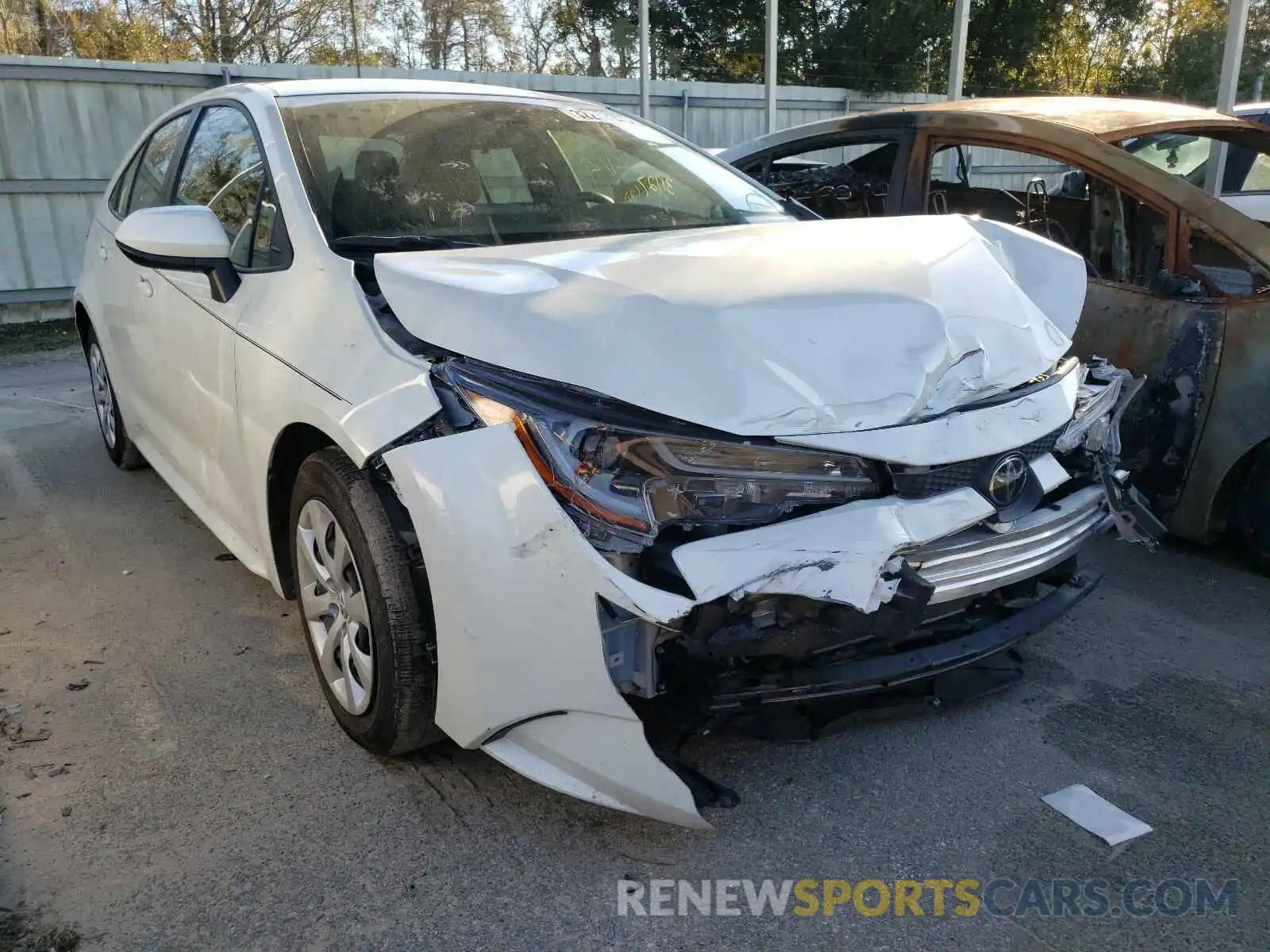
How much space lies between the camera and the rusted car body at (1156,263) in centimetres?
350

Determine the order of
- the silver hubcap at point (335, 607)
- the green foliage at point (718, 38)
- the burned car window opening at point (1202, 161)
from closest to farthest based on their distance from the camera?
the silver hubcap at point (335, 607), the burned car window opening at point (1202, 161), the green foliage at point (718, 38)

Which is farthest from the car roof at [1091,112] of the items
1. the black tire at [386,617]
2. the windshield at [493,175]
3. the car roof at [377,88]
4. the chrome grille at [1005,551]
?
the black tire at [386,617]

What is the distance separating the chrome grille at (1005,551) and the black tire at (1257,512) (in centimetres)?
131

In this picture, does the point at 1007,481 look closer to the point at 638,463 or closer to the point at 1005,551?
the point at 1005,551

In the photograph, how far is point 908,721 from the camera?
2729 mm

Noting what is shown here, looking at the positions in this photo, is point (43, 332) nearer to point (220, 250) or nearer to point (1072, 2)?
point (220, 250)

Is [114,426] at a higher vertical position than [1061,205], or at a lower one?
lower

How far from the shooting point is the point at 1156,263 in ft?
12.3

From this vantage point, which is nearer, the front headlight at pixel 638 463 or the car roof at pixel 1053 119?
the front headlight at pixel 638 463

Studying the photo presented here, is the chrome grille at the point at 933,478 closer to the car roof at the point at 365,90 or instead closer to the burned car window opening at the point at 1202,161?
the car roof at the point at 365,90

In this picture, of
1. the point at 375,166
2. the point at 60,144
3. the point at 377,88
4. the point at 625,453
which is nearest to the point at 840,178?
the point at 377,88

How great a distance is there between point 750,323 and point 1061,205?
3012 mm

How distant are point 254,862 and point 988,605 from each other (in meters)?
1.81

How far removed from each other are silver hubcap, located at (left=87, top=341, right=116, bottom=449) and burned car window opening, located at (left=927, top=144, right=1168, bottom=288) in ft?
12.6
